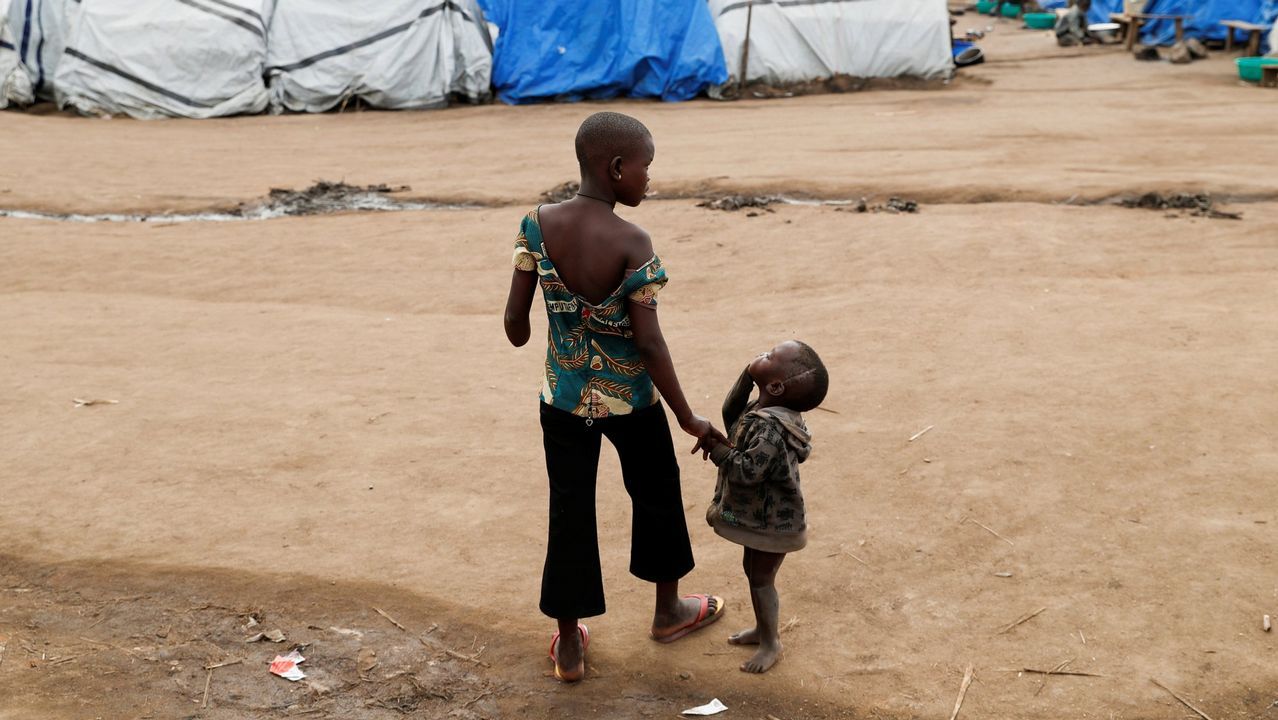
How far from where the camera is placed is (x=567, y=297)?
280 cm

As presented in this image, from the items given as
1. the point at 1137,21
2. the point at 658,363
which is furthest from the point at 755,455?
the point at 1137,21

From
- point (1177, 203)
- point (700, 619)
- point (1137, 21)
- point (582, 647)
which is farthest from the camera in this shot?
point (1137, 21)

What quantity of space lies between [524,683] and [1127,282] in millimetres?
4708

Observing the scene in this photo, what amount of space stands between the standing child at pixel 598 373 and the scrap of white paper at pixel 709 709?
332mm

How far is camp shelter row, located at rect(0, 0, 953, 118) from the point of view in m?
14.8

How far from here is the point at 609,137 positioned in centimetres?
268

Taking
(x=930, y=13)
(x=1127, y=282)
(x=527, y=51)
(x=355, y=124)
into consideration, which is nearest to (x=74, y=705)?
(x=1127, y=282)

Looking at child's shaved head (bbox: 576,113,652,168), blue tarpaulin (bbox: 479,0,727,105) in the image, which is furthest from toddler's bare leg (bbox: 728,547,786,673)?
blue tarpaulin (bbox: 479,0,727,105)

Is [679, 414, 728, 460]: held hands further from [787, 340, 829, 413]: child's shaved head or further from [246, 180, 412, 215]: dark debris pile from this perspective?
[246, 180, 412, 215]: dark debris pile

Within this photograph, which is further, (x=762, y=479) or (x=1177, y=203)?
(x=1177, y=203)

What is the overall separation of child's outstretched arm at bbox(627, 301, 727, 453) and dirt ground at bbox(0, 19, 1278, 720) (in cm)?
76

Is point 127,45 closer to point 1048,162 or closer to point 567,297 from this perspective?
point 1048,162

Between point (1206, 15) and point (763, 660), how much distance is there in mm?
18871

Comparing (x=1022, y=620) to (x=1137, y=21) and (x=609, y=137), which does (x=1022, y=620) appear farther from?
(x=1137, y=21)
